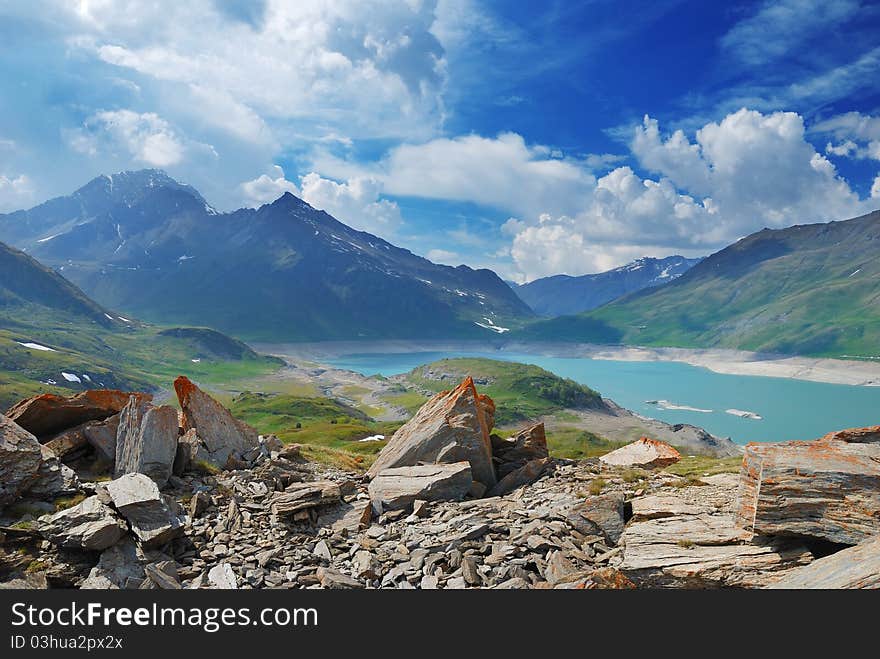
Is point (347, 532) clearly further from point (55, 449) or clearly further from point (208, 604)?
point (55, 449)

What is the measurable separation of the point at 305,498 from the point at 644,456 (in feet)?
59.6

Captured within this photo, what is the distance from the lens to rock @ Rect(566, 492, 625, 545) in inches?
656

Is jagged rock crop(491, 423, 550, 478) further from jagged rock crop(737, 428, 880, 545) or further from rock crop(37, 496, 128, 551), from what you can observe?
rock crop(37, 496, 128, 551)

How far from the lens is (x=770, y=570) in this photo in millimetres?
13648

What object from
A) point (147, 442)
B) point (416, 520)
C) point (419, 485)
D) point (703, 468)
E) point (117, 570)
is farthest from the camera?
point (703, 468)

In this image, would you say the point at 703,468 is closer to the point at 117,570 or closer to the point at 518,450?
the point at 518,450

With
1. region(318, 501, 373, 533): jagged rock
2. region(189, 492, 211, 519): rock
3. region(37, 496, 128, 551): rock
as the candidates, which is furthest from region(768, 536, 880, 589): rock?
region(37, 496, 128, 551): rock

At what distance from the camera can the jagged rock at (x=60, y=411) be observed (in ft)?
77.8

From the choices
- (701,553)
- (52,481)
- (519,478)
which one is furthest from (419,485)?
(52,481)

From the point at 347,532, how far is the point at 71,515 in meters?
8.56

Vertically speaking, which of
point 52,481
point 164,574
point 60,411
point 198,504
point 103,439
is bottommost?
point 164,574

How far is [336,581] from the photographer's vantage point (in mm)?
14219

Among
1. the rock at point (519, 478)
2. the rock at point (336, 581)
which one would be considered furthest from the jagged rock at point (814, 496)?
the rock at point (336, 581)

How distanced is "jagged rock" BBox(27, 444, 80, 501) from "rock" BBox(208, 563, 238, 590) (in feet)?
24.9
